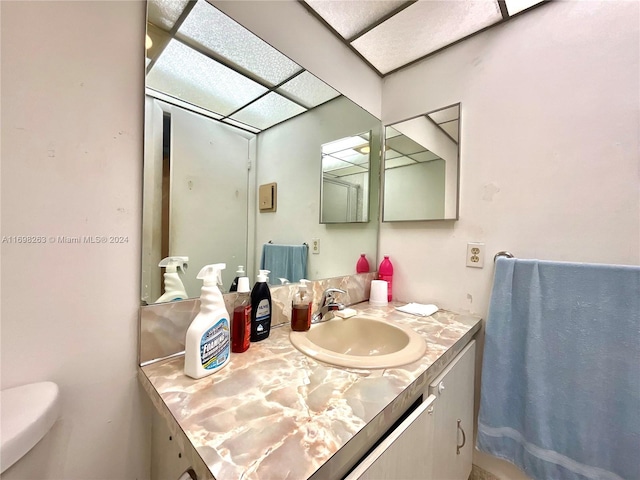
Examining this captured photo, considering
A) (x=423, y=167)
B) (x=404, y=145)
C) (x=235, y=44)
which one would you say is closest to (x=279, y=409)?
(x=235, y=44)

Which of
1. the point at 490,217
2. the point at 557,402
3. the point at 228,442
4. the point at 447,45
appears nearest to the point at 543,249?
the point at 490,217

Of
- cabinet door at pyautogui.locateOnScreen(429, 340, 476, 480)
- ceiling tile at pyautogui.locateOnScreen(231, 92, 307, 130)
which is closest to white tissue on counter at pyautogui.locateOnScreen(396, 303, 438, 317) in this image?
cabinet door at pyautogui.locateOnScreen(429, 340, 476, 480)

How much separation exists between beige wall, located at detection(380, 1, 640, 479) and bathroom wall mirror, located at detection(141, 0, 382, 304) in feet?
1.86

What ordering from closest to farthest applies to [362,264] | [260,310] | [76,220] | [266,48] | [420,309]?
[76,220]
[260,310]
[266,48]
[420,309]
[362,264]

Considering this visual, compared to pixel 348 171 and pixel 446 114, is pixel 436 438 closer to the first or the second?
pixel 348 171

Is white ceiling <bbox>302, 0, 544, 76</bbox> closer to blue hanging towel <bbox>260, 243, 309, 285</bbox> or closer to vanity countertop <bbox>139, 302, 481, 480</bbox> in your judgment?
blue hanging towel <bbox>260, 243, 309, 285</bbox>

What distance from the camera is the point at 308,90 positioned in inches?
45.4

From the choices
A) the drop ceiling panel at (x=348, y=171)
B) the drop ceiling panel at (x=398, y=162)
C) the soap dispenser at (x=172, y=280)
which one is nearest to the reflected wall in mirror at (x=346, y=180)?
the drop ceiling panel at (x=348, y=171)

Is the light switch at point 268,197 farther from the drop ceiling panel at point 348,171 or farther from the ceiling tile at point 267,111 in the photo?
the drop ceiling panel at point 348,171

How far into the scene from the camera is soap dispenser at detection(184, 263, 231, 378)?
23.4 inches

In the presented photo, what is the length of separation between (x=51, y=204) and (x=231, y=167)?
0.49 meters

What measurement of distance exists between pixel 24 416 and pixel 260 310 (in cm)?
52

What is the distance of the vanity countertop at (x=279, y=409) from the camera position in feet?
1.27

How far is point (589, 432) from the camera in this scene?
84 cm
